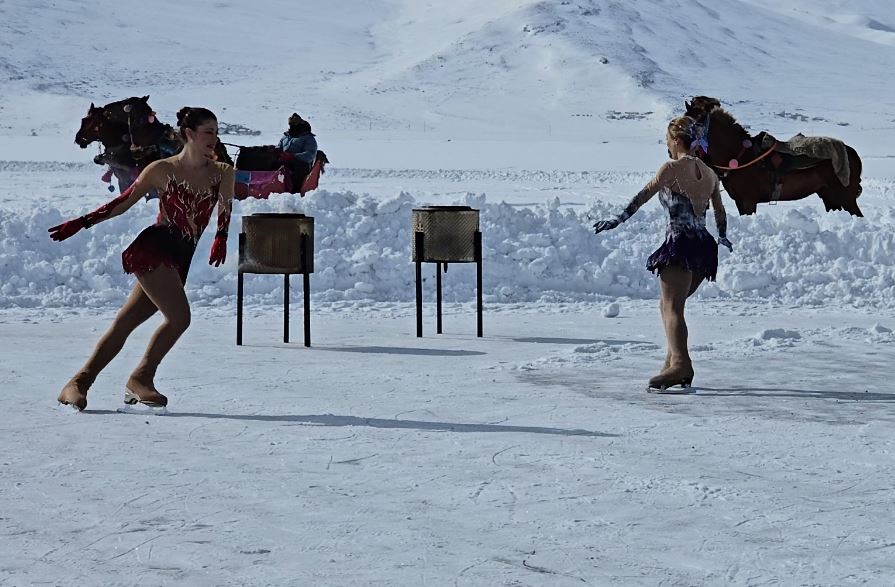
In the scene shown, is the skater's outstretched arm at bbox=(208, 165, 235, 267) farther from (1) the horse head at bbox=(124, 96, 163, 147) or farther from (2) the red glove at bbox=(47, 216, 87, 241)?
(1) the horse head at bbox=(124, 96, 163, 147)

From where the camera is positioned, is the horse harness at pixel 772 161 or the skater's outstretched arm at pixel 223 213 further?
the horse harness at pixel 772 161

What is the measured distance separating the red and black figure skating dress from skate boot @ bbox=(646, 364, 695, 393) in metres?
2.60

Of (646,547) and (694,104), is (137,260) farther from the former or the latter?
(694,104)

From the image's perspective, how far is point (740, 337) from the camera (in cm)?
1123

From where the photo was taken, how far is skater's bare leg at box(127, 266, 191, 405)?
297 inches

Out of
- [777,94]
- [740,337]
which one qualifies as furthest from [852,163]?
[777,94]

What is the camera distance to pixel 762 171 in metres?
17.3

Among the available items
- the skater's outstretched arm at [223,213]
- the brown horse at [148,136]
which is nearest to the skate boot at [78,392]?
the skater's outstretched arm at [223,213]

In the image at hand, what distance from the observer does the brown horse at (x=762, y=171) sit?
16688 mm

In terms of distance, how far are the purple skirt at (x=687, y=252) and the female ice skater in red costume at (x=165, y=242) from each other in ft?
8.36

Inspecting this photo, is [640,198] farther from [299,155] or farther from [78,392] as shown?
[299,155]

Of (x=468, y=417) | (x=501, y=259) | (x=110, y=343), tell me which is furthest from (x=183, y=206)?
(x=501, y=259)

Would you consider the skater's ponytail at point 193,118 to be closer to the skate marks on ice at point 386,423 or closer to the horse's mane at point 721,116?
the skate marks on ice at point 386,423

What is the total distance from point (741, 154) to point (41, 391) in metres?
10.5
